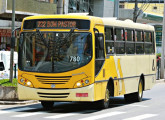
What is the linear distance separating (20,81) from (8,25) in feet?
73.0

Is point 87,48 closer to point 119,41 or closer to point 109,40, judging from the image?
point 109,40

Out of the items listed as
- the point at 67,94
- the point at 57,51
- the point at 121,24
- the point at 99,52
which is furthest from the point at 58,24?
the point at 121,24

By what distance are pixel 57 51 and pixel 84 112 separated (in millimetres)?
1968

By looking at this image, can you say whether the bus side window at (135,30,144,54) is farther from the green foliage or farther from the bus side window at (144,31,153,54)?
the green foliage

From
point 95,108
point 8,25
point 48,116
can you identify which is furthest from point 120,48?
point 8,25

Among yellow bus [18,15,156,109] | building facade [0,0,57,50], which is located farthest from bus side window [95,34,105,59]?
building facade [0,0,57,50]

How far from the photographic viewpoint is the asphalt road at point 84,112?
610 inches

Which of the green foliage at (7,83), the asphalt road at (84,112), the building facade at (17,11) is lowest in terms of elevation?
the asphalt road at (84,112)

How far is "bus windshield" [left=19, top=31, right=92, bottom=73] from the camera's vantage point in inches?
656

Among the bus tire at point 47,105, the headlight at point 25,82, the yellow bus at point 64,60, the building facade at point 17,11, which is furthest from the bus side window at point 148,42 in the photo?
the building facade at point 17,11

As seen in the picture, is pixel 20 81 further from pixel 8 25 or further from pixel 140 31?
pixel 8 25

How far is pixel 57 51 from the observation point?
55.2 feet

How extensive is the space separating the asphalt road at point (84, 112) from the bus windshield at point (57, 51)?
1.33 m

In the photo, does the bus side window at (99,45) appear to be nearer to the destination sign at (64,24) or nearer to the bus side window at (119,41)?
the destination sign at (64,24)
